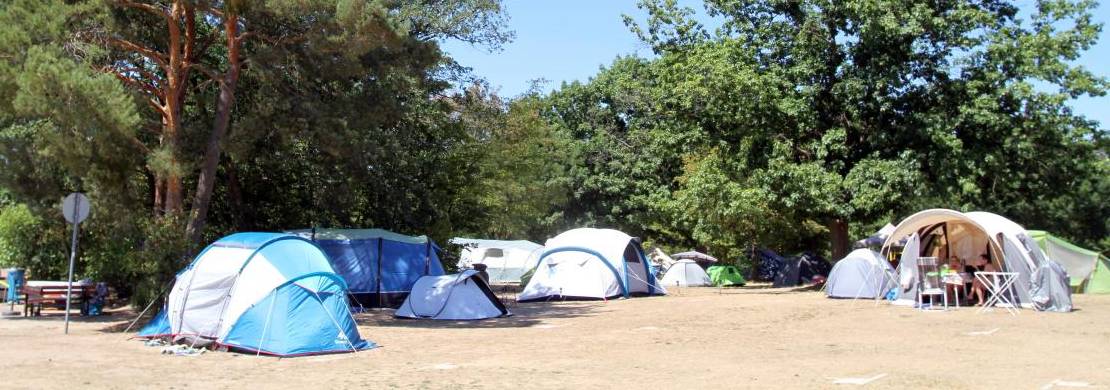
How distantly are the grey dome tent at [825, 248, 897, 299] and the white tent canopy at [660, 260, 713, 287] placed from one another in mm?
12432

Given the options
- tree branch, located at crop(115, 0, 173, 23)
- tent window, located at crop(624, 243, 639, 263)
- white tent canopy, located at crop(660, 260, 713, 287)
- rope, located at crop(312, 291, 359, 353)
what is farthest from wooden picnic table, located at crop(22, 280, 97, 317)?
white tent canopy, located at crop(660, 260, 713, 287)

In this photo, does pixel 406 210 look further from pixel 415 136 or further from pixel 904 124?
pixel 904 124

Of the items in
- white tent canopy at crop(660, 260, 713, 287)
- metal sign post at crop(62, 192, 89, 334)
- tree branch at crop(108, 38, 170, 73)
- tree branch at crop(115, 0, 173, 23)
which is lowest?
white tent canopy at crop(660, 260, 713, 287)

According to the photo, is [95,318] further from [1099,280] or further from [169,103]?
[1099,280]

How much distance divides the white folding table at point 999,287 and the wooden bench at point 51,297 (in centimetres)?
1754

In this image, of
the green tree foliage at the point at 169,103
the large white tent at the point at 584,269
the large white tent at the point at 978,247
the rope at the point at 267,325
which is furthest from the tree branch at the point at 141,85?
the large white tent at the point at 978,247

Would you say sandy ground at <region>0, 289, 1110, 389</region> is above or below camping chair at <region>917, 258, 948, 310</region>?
below

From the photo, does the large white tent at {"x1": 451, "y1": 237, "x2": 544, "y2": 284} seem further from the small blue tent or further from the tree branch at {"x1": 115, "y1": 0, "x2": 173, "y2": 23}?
the tree branch at {"x1": 115, "y1": 0, "x2": 173, "y2": 23}

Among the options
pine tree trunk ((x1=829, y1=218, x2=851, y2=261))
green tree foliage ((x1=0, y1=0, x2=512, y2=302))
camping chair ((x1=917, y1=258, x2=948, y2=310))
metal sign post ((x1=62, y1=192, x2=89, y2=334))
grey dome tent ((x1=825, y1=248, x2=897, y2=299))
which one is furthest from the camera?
pine tree trunk ((x1=829, y1=218, x2=851, y2=261))

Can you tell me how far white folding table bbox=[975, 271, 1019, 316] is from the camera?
60.2 ft

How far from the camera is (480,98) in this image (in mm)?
25453

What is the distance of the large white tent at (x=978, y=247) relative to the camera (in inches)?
714

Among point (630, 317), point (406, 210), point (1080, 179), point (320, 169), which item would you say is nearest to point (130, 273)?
point (320, 169)

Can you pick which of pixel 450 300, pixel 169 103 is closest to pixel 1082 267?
pixel 450 300
